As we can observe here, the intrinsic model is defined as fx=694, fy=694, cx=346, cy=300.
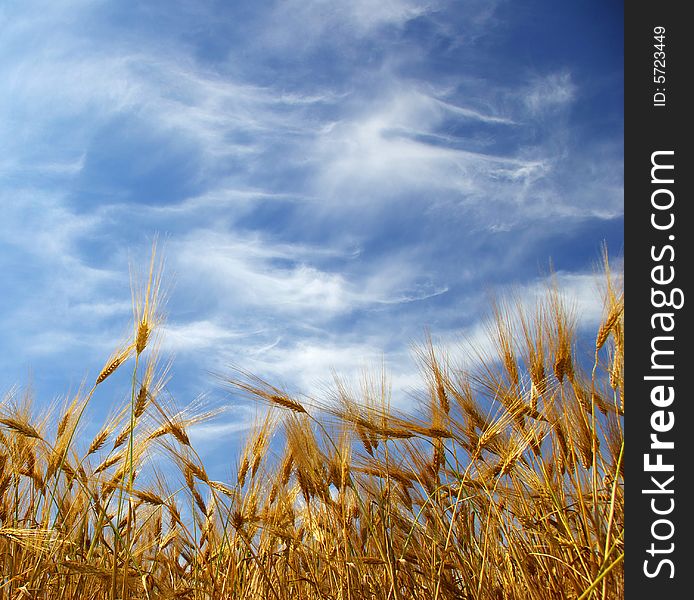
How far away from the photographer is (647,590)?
217 cm

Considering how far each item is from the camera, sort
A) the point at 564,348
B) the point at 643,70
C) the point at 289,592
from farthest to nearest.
Answer: the point at 289,592 → the point at 564,348 → the point at 643,70

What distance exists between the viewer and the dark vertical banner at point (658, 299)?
2207 mm

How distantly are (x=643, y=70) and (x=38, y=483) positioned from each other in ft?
10.5

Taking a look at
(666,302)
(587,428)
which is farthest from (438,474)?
(666,302)

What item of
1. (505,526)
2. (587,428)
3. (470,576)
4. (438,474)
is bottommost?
(470,576)

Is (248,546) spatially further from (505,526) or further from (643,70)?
(643,70)

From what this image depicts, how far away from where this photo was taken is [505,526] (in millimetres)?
2861

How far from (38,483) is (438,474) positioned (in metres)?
1.92

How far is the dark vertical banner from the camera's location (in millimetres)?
2207

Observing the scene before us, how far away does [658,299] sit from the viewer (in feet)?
7.86

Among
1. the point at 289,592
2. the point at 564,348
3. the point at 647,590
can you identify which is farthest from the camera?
the point at 289,592

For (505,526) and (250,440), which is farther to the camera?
(250,440)

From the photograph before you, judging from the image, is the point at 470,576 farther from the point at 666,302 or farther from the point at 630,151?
the point at 630,151

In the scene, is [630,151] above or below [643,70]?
below
